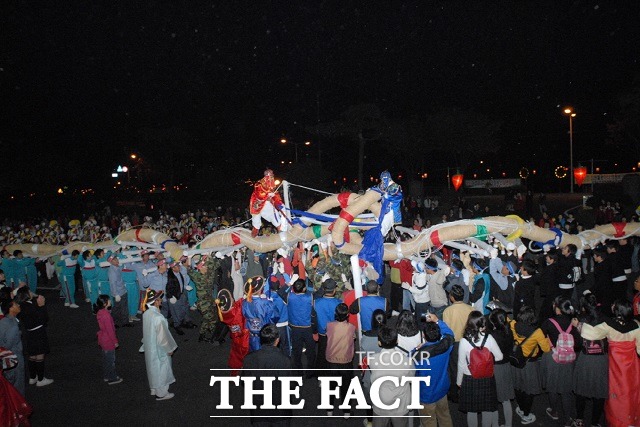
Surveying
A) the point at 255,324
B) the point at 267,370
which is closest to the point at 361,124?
the point at 255,324

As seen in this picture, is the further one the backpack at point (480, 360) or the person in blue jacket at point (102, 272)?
the person in blue jacket at point (102, 272)

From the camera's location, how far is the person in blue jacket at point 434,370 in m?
4.53

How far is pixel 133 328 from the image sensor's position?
984 centimetres

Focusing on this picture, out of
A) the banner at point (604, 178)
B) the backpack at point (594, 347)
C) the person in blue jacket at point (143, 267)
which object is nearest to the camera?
the backpack at point (594, 347)

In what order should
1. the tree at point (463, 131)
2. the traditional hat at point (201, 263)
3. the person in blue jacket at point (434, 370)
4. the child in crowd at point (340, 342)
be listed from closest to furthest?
the person in blue jacket at point (434, 370) < the child in crowd at point (340, 342) < the traditional hat at point (201, 263) < the tree at point (463, 131)

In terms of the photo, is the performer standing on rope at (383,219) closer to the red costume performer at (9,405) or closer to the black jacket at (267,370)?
the black jacket at (267,370)

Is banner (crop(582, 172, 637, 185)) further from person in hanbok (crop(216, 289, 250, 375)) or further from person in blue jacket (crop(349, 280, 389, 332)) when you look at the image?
person in hanbok (crop(216, 289, 250, 375))

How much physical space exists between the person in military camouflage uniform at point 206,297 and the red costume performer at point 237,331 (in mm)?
1945

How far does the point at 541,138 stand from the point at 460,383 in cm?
3786

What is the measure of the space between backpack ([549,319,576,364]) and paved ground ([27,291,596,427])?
0.92m

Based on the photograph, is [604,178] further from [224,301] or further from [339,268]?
[224,301]

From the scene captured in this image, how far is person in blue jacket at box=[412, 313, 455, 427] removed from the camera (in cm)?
453

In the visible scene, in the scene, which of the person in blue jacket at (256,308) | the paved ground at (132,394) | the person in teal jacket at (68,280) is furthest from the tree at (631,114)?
Result: the person in teal jacket at (68,280)

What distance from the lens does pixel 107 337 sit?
688 centimetres
